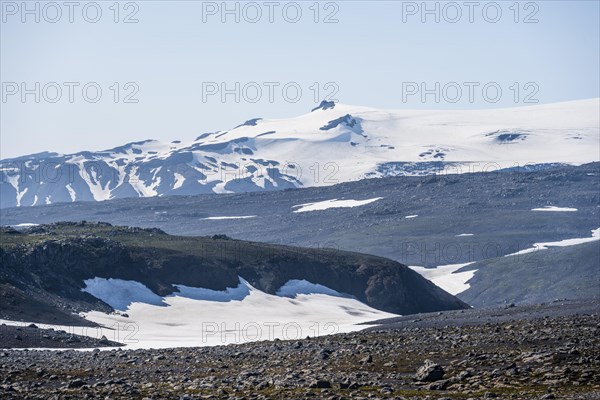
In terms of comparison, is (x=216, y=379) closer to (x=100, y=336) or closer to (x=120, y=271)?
(x=100, y=336)

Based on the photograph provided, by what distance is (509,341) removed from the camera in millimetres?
55250

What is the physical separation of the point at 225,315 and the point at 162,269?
1428cm

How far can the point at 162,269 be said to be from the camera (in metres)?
114

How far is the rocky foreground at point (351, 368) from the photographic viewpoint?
3778 centimetres

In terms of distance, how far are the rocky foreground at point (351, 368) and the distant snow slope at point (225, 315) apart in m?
16.6

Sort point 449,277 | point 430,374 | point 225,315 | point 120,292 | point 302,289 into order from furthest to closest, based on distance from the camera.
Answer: point 449,277
point 302,289
point 120,292
point 225,315
point 430,374

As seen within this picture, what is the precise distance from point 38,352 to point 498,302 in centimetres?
11037

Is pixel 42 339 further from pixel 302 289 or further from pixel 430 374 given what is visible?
pixel 302 289

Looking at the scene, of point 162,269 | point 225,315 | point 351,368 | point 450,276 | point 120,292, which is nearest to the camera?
point 351,368

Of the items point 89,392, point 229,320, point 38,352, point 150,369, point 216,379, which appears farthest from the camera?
point 229,320

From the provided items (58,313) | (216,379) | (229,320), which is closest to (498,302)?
(229,320)

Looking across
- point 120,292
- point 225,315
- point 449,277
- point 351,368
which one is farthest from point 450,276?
point 351,368

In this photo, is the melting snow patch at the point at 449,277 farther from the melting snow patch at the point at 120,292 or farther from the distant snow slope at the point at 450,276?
the melting snow patch at the point at 120,292

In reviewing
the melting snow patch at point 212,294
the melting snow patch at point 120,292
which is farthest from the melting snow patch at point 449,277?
the melting snow patch at point 120,292
